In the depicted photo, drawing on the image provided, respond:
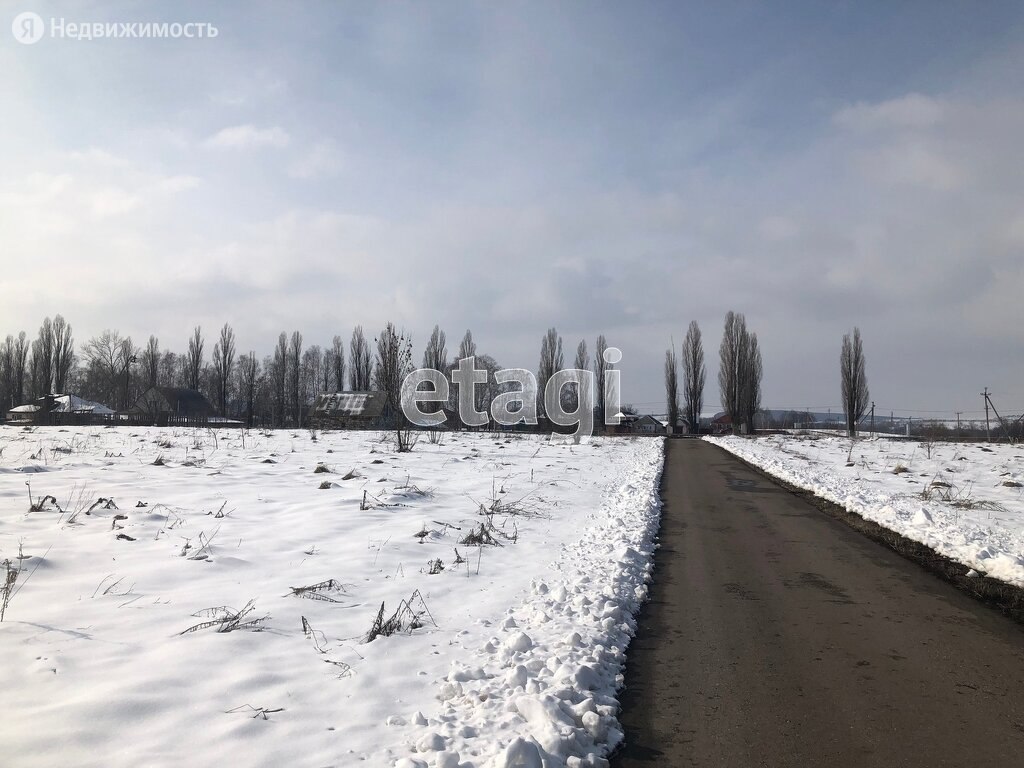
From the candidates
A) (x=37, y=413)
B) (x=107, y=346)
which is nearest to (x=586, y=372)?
(x=37, y=413)

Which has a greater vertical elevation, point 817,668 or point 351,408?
point 351,408

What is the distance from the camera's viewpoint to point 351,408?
5541cm

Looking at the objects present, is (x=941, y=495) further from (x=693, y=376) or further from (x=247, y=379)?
(x=247, y=379)

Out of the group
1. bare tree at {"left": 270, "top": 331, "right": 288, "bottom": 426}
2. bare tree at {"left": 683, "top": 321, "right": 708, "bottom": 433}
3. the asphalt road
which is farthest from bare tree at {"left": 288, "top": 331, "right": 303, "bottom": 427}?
the asphalt road

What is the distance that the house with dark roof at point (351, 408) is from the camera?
172 feet

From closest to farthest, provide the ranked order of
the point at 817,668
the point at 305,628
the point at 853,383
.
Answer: the point at 817,668, the point at 305,628, the point at 853,383

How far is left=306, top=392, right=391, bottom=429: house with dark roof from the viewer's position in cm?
5244

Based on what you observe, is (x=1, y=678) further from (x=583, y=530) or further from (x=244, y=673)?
(x=583, y=530)

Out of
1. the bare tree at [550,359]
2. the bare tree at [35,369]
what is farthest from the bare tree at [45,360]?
the bare tree at [550,359]

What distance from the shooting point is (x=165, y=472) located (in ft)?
37.8

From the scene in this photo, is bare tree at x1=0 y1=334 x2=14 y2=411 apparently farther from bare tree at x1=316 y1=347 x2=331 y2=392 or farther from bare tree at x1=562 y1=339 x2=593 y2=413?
bare tree at x1=562 y1=339 x2=593 y2=413

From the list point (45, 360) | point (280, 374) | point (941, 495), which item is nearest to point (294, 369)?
point (280, 374)

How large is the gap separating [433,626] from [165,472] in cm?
941

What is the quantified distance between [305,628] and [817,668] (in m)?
3.72
